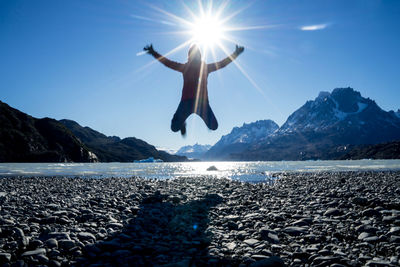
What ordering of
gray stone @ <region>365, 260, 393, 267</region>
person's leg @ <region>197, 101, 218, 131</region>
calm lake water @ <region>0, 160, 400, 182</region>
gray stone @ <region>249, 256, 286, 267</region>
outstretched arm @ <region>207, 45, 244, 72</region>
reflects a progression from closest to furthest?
gray stone @ <region>365, 260, 393, 267</region>, gray stone @ <region>249, 256, 286, 267</region>, person's leg @ <region>197, 101, 218, 131</region>, outstretched arm @ <region>207, 45, 244, 72</region>, calm lake water @ <region>0, 160, 400, 182</region>

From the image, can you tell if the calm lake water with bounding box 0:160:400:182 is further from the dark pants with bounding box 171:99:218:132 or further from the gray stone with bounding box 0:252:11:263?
the gray stone with bounding box 0:252:11:263

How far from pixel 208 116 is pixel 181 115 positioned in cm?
131

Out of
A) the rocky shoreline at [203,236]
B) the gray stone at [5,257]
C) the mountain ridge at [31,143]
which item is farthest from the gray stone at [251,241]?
the mountain ridge at [31,143]

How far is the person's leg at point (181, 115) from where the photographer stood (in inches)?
440

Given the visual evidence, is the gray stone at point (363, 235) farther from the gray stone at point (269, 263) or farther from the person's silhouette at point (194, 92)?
the person's silhouette at point (194, 92)

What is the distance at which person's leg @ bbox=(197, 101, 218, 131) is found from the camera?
36.7 feet

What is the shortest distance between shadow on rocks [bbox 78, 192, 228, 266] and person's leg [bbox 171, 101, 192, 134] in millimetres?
3979

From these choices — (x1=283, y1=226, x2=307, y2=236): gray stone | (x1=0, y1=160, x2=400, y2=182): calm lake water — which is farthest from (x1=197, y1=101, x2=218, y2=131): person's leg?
(x1=0, y1=160, x2=400, y2=182): calm lake water

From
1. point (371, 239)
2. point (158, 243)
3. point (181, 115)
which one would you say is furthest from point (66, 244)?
point (181, 115)

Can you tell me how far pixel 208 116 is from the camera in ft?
37.6

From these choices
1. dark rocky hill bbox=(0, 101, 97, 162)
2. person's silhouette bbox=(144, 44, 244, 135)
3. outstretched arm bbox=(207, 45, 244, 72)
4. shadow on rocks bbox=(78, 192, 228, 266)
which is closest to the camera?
shadow on rocks bbox=(78, 192, 228, 266)

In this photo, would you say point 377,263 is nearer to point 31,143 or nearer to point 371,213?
point 371,213

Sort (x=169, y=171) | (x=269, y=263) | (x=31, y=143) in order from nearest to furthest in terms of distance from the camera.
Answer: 1. (x=269, y=263)
2. (x=169, y=171)
3. (x=31, y=143)

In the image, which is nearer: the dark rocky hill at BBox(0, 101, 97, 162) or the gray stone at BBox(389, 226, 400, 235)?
the gray stone at BBox(389, 226, 400, 235)
